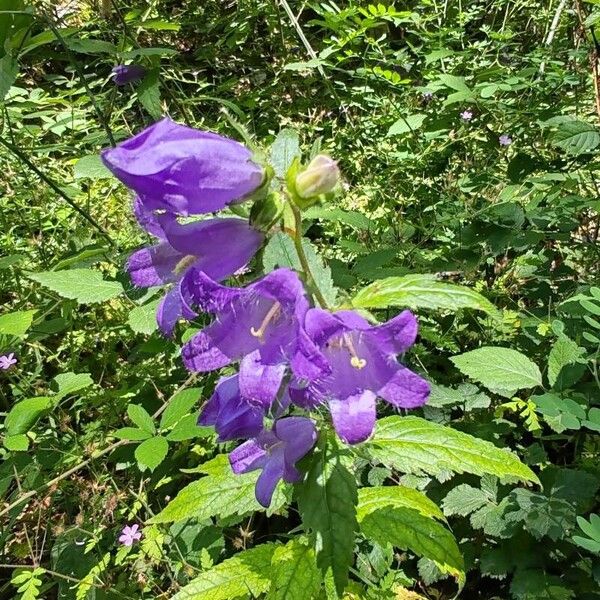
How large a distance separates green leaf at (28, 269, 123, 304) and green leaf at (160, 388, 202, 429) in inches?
15.2

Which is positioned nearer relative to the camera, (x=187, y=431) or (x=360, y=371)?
(x=360, y=371)

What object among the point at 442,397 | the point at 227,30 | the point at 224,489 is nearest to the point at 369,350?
the point at 224,489

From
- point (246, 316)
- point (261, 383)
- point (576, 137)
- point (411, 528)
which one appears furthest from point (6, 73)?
point (576, 137)

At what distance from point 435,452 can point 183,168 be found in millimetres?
786

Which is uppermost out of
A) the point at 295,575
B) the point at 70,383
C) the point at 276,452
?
the point at 276,452

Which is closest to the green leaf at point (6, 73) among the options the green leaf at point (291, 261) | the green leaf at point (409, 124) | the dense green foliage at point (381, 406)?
the dense green foliage at point (381, 406)

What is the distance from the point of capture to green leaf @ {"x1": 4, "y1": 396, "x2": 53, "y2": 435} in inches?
→ 82.9

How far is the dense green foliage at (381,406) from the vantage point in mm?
1460

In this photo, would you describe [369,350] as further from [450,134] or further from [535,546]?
[450,134]

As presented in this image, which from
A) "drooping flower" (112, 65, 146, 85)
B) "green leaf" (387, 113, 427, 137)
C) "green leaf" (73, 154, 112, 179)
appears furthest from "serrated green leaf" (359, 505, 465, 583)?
"green leaf" (387, 113, 427, 137)

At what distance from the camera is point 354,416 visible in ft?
3.63

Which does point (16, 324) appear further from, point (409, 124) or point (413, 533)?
point (409, 124)

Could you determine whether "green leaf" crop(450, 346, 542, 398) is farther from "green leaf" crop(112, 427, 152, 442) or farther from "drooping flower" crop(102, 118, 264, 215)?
"drooping flower" crop(102, 118, 264, 215)

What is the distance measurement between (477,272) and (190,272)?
84.6 inches
